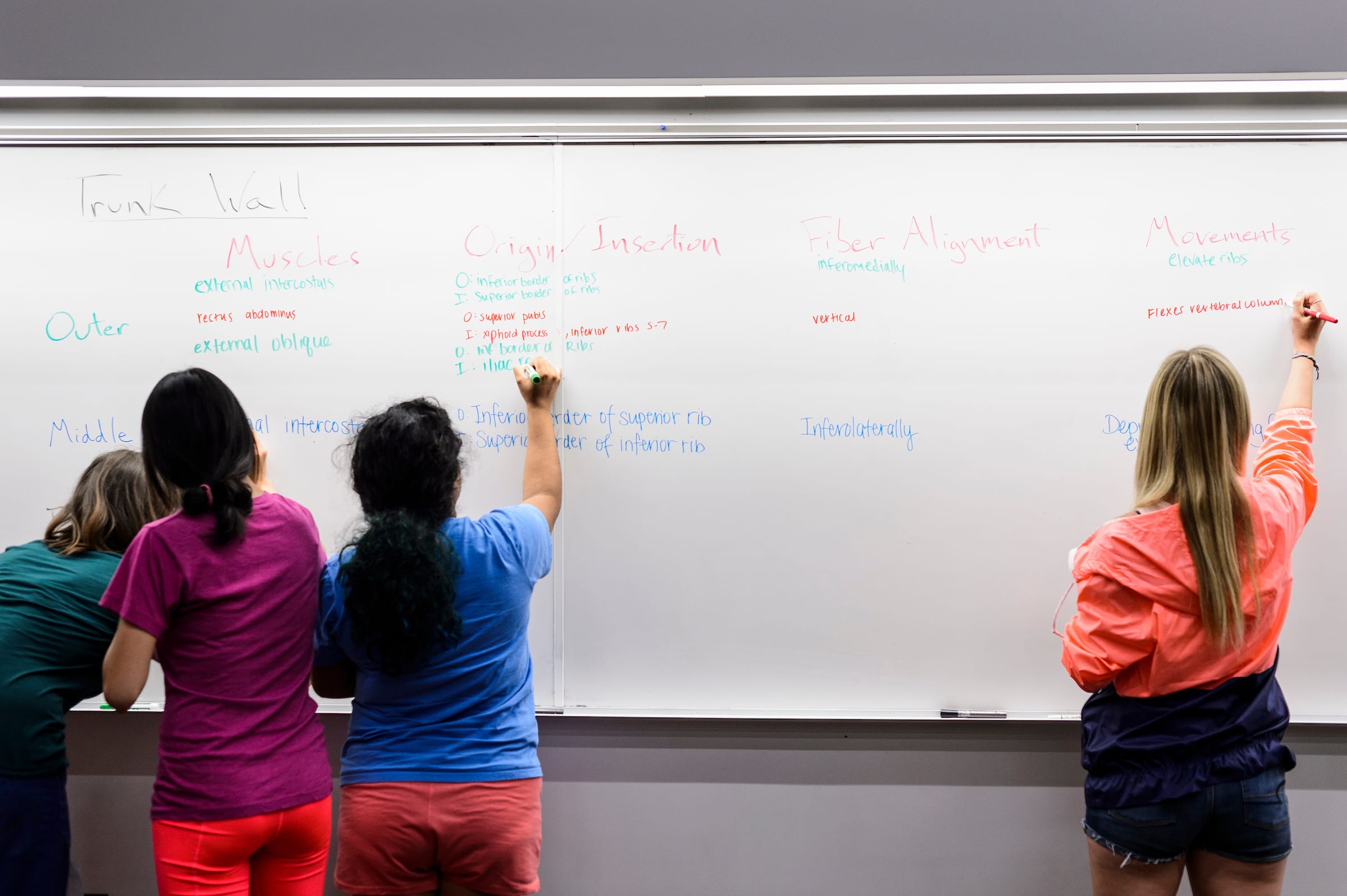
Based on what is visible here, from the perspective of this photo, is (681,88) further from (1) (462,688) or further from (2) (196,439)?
(1) (462,688)

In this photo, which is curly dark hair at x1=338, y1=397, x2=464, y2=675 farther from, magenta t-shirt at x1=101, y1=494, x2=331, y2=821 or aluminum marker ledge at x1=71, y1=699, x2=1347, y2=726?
aluminum marker ledge at x1=71, y1=699, x2=1347, y2=726

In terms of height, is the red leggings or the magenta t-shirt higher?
the magenta t-shirt

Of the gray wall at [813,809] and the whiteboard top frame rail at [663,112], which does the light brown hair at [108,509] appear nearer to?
the gray wall at [813,809]

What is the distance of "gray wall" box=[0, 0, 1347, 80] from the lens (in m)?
1.95

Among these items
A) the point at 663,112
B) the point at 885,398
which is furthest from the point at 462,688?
the point at 663,112

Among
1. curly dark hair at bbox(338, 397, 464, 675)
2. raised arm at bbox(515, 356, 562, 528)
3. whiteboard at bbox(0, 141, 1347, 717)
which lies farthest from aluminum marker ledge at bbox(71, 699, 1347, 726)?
curly dark hair at bbox(338, 397, 464, 675)

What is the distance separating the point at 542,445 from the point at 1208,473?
55.0 inches

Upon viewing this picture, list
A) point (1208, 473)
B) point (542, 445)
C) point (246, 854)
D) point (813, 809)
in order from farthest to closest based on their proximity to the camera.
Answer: point (813, 809) < point (542, 445) < point (1208, 473) < point (246, 854)

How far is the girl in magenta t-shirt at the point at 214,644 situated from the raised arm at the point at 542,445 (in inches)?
20.6

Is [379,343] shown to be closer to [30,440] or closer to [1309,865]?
Answer: [30,440]

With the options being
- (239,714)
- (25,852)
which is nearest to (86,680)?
(25,852)

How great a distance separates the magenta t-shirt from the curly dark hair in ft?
0.46

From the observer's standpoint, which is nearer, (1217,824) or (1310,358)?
(1217,824)

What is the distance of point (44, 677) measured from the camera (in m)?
1.59
